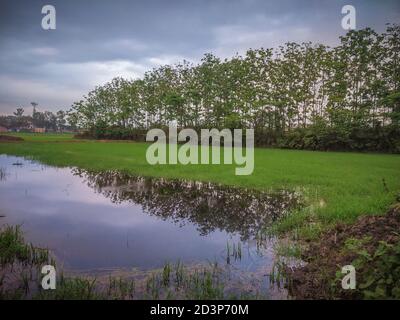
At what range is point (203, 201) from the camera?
37.3 ft

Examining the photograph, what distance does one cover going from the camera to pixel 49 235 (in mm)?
7527

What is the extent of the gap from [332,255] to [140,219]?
5.20m

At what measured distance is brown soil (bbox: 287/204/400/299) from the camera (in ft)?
15.9

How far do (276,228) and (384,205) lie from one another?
3316 mm

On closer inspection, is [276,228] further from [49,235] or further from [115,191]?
[115,191]

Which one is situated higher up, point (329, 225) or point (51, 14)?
point (51, 14)

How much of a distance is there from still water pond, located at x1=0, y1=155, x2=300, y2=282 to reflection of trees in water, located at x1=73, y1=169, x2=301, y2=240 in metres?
0.03

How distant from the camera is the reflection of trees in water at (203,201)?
8867mm

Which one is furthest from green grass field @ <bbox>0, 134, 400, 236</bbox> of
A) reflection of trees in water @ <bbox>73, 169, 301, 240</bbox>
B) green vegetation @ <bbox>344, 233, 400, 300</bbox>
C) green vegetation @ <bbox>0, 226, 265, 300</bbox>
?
green vegetation @ <bbox>0, 226, 265, 300</bbox>

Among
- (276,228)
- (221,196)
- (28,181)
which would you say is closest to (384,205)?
(276,228)

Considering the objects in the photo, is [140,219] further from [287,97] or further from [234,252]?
[287,97]

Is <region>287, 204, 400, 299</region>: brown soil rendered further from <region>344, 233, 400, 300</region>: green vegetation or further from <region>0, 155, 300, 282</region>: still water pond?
<region>0, 155, 300, 282</region>: still water pond

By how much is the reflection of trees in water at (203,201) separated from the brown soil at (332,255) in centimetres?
183
